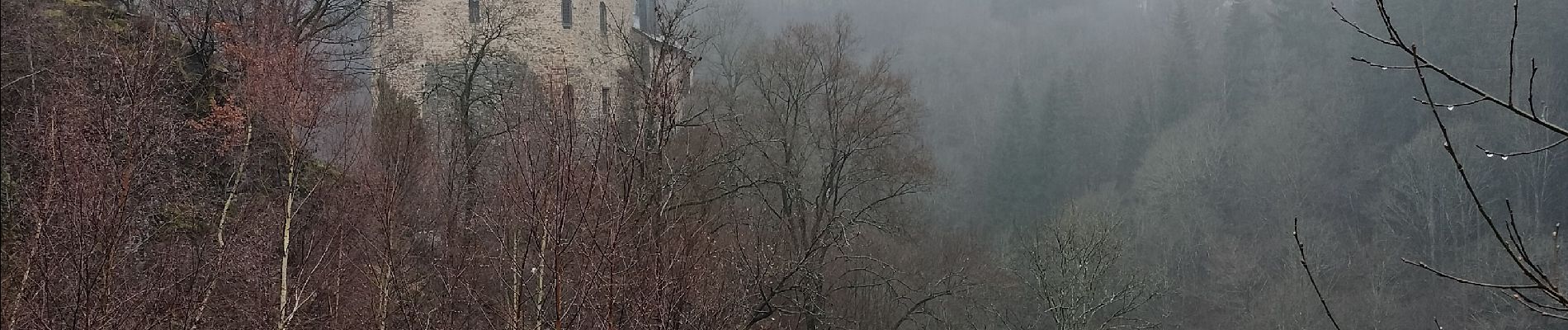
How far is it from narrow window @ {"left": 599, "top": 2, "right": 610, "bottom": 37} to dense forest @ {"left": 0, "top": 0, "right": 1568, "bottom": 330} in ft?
2.04

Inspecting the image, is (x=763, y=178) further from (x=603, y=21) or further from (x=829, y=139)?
(x=603, y=21)

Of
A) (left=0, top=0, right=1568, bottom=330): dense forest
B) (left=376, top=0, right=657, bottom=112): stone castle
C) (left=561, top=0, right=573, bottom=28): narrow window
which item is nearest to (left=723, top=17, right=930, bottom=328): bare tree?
(left=0, top=0, right=1568, bottom=330): dense forest

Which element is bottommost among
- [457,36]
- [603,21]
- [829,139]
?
[829,139]

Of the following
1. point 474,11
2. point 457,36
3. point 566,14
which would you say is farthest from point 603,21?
point 457,36

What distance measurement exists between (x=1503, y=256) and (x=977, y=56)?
29523mm

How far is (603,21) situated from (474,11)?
7.07 feet

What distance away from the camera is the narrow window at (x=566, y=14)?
56.7 ft

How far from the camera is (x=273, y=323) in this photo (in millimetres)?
7590

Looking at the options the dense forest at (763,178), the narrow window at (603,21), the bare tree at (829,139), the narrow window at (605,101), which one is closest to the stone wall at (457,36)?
the dense forest at (763,178)

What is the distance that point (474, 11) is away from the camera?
17.2 m

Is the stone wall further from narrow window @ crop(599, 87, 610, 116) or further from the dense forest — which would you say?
narrow window @ crop(599, 87, 610, 116)

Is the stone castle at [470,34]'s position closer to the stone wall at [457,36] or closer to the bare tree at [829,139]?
the stone wall at [457,36]

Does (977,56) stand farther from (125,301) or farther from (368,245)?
(125,301)

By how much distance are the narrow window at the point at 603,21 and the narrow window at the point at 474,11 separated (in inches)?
79.4
